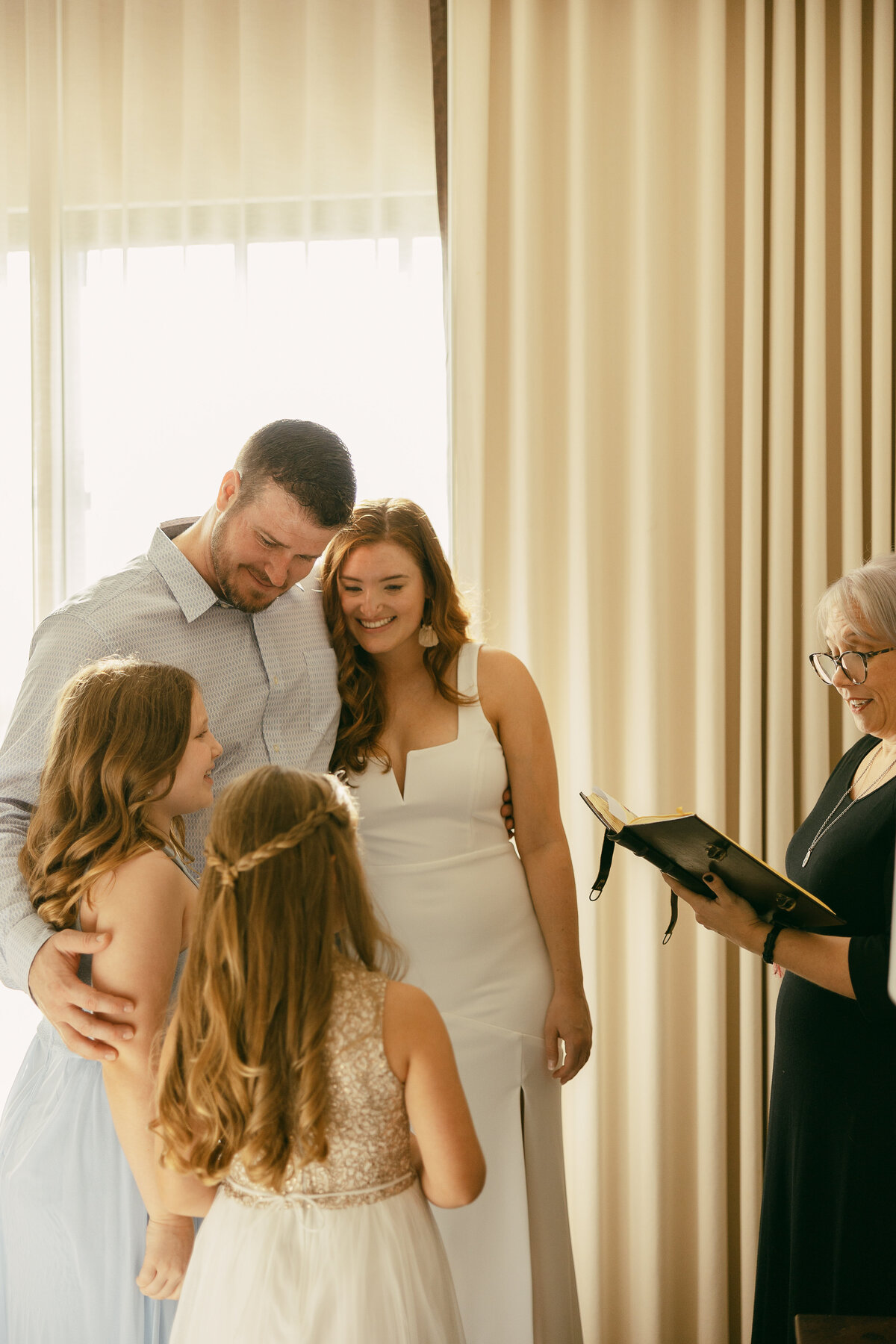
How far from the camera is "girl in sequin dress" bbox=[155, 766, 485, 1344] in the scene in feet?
3.60

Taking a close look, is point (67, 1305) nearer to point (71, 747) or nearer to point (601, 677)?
point (71, 747)

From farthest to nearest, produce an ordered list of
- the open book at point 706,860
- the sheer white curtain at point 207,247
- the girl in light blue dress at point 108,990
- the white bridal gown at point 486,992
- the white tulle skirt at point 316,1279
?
the sheer white curtain at point 207,247 < the white bridal gown at point 486,992 < the open book at point 706,860 < the girl in light blue dress at point 108,990 < the white tulle skirt at point 316,1279

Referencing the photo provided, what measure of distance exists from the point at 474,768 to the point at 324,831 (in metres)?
0.69

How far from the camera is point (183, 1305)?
116 cm

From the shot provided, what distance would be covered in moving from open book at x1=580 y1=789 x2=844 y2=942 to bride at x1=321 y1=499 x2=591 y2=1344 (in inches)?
11.7

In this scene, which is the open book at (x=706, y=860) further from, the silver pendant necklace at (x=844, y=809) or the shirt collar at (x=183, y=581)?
the shirt collar at (x=183, y=581)

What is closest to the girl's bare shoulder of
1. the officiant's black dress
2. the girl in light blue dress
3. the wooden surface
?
the girl in light blue dress

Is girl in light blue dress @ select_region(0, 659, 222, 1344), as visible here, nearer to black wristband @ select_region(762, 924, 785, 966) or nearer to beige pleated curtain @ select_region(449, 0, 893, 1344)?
black wristband @ select_region(762, 924, 785, 966)

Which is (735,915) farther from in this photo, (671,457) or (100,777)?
(671,457)

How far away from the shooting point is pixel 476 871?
1807 millimetres

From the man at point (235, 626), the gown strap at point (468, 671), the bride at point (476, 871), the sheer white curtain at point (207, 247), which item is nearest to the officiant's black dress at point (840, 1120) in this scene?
the bride at point (476, 871)

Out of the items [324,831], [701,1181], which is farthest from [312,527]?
[701,1181]

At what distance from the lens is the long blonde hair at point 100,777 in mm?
1324

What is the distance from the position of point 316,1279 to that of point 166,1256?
12.0 inches
